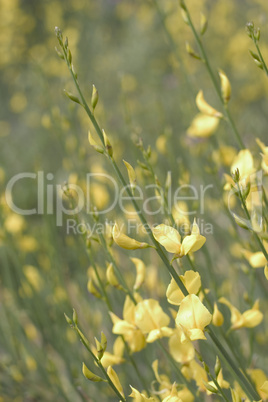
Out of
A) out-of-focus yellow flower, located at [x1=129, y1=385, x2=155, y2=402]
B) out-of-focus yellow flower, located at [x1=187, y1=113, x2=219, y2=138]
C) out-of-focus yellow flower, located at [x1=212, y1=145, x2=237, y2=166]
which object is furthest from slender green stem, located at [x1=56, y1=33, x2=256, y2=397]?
out-of-focus yellow flower, located at [x1=187, y1=113, x2=219, y2=138]

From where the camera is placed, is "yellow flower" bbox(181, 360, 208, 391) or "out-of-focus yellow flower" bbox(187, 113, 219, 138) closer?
"yellow flower" bbox(181, 360, 208, 391)

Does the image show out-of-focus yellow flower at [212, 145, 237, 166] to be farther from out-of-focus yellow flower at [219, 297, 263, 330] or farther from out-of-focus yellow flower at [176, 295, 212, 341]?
out-of-focus yellow flower at [176, 295, 212, 341]

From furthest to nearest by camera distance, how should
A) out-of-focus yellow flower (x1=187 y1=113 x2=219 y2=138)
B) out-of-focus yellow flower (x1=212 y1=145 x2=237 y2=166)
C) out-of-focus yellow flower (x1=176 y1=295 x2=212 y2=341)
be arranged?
out-of-focus yellow flower (x1=187 y1=113 x2=219 y2=138) → out-of-focus yellow flower (x1=212 y1=145 x2=237 y2=166) → out-of-focus yellow flower (x1=176 y1=295 x2=212 y2=341)

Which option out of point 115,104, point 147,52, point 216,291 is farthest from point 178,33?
point 216,291

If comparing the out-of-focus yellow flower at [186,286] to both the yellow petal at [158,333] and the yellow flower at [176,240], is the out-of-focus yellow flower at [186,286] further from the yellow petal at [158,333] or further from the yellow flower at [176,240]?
the yellow petal at [158,333]

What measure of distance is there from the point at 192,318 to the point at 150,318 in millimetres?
207

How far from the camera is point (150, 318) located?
2.91ft

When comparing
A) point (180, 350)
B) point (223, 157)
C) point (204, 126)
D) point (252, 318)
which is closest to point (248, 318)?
point (252, 318)

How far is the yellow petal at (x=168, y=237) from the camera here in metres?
0.72

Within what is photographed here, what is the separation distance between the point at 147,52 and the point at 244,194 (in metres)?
5.51

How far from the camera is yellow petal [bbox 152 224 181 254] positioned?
2.37 ft

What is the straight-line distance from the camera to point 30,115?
238 inches

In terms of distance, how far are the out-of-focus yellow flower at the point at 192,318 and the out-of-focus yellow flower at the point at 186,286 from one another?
0.03 meters

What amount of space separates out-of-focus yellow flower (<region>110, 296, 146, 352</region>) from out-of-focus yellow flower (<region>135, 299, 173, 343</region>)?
4 centimetres
